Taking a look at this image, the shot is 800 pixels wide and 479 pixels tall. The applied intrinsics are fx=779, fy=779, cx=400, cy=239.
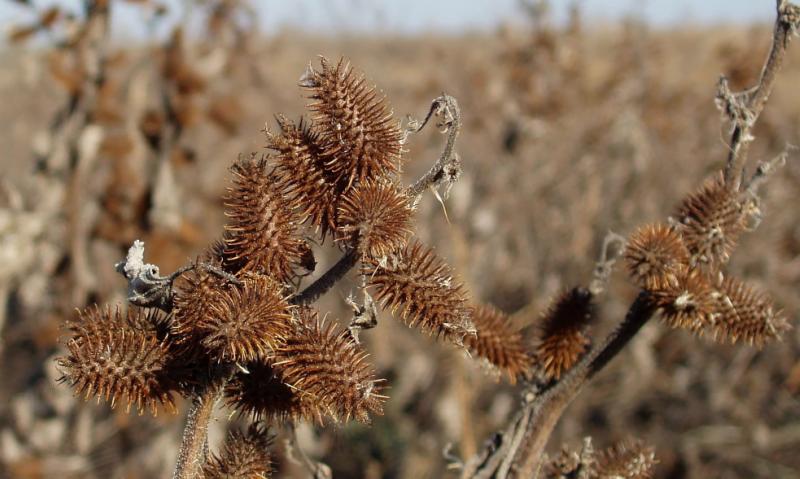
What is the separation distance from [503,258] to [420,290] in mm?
5857

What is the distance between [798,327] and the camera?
15.6ft

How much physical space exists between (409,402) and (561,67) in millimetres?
3402

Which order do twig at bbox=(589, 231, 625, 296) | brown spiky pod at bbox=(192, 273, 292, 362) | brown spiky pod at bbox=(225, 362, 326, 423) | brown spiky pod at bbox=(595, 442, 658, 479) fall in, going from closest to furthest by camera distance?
1. brown spiky pod at bbox=(192, 273, 292, 362)
2. brown spiky pod at bbox=(225, 362, 326, 423)
3. brown spiky pod at bbox=(595, 442, 658, 479)
4. twig at bbox=(589, 231, 625, 296)

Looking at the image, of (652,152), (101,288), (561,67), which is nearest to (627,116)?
(561,67)

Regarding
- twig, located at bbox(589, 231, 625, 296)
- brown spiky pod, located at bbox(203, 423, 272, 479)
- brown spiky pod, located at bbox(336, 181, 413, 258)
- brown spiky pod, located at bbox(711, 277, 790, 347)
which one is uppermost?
twig, located at bbox(589, 231, 625, 296)

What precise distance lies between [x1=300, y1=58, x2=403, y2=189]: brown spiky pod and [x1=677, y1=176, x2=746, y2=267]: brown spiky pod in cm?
72

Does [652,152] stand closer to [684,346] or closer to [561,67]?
[561,67]

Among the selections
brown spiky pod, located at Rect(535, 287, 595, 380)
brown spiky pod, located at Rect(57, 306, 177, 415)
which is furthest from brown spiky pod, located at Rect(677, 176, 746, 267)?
brown spiky pod, located at Rect(57, 306, 177, 415)

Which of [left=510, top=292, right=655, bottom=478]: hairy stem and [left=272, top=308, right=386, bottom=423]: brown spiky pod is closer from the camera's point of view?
[left=272, top=308, right=386, bottom=423]: brown spiky pod

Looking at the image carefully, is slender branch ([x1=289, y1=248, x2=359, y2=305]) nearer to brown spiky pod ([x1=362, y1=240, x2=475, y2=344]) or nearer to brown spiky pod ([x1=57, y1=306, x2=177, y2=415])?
brown spiky pod ([x1=362, y1=240, x2=475, y2=344])

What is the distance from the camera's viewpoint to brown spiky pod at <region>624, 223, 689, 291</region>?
1.59 meters

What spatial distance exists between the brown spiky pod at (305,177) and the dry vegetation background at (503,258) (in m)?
1.73

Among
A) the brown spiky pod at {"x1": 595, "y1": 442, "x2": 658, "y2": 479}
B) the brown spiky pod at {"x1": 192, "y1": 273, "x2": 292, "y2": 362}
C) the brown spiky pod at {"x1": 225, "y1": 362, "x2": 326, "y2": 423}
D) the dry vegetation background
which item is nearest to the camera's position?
the brown spiky pod at {"x1": 192, "y1": 273, "x2": 292, "y2": 362}

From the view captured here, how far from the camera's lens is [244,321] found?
1199mm
